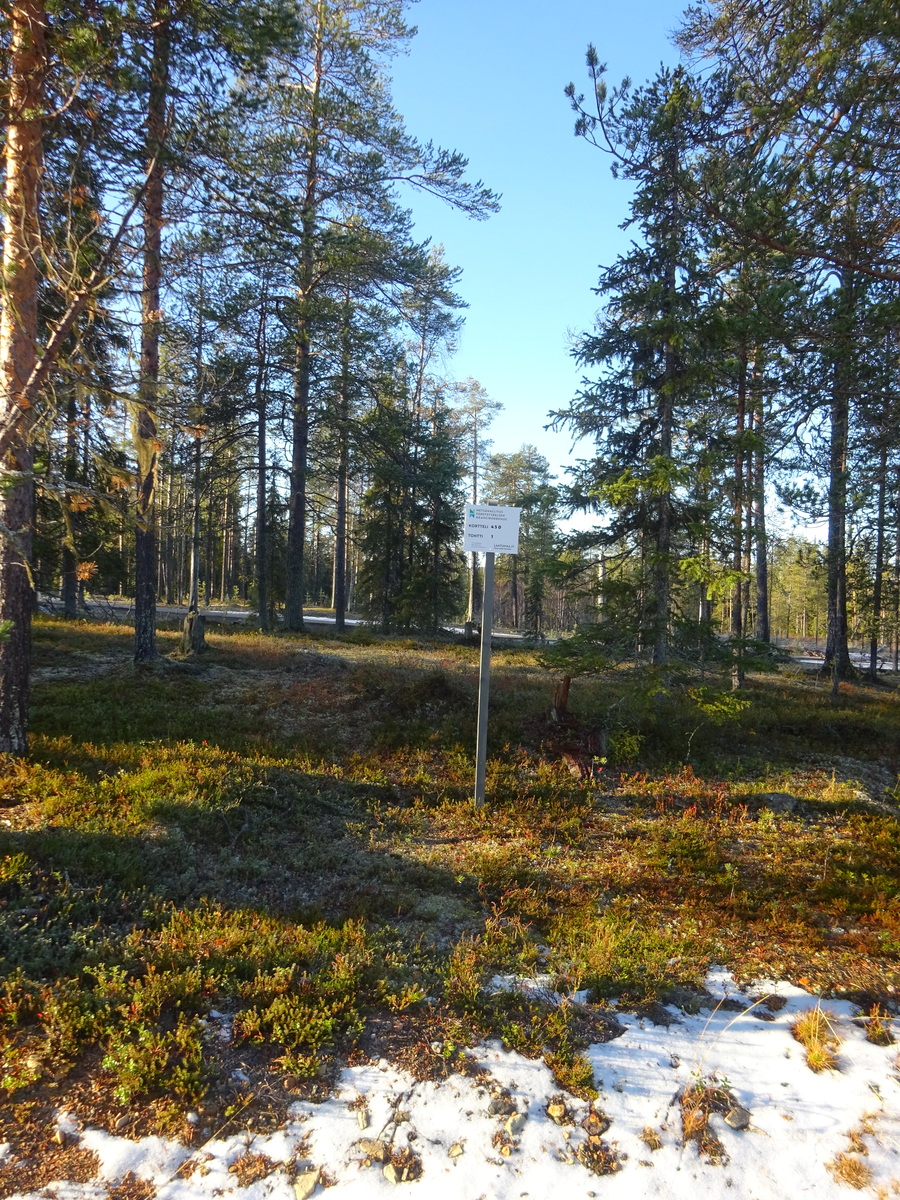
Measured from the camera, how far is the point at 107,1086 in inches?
127

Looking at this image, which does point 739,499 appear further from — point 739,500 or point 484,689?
point 484,689

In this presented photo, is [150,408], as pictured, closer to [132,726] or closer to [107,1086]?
[132,726]

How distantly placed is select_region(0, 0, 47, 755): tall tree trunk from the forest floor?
1002 mm

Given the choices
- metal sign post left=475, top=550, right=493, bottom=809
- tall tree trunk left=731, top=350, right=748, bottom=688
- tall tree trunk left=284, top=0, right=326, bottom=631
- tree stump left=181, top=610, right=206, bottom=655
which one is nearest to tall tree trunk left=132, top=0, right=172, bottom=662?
tree stump left=181, top=610, right=206, bottom=655

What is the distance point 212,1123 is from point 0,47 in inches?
343

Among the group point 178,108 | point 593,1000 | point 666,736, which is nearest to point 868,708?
point 666,736

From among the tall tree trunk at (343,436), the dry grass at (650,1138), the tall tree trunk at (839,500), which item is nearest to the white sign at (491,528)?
the tall tree trunk at (839,500)

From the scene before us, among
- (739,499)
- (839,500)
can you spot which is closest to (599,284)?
(739,499)

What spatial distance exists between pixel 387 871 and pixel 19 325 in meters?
6.49

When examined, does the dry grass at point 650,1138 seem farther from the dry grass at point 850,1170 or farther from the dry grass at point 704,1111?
the dry grass at point 850,1170

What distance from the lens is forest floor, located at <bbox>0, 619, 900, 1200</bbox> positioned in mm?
3074

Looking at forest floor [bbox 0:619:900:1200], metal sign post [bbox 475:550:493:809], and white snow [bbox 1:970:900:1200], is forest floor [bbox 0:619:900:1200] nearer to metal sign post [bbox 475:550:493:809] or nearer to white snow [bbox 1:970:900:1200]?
white snow [bbox 1:970:900:1200]

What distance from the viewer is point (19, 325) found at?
244 inches

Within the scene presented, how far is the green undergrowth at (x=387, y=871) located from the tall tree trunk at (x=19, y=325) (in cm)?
108
